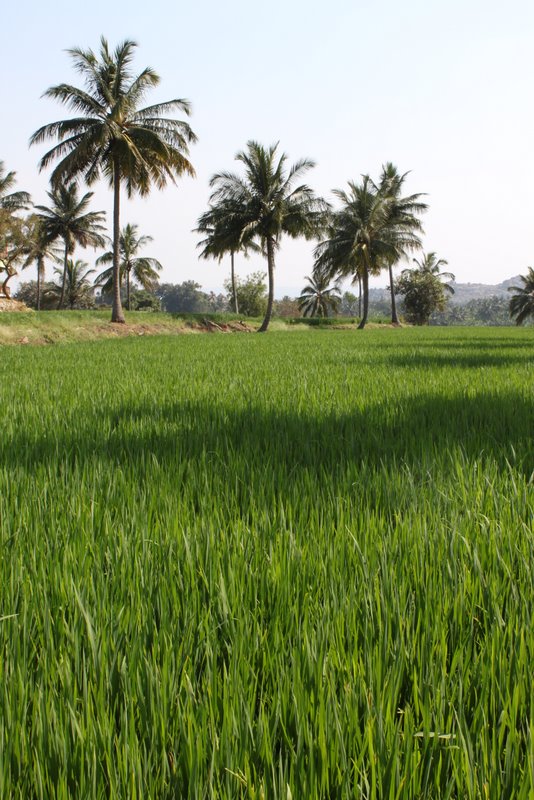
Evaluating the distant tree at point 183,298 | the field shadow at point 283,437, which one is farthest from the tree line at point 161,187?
the distant tree at point 183,298

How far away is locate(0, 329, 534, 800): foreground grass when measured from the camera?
721 mm

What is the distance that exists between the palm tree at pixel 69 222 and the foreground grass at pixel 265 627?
40.1 metres

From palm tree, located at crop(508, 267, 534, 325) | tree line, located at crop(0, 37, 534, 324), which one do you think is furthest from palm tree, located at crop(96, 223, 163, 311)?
palm tree, located at crop(508, 267, 534, 325)

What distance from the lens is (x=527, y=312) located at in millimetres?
59688

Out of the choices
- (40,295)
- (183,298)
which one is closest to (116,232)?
(40,295)

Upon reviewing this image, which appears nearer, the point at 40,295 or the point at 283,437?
the point at 283,437

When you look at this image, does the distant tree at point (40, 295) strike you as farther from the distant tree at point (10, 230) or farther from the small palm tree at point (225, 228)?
the small palm tree at point (225, 228)

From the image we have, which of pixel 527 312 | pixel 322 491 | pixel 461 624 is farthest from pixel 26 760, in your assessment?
pixel 527 312

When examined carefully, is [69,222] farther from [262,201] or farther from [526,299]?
[526,299]

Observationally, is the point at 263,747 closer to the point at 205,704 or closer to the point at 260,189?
the point at 205,704

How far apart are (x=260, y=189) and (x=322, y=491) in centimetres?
2832

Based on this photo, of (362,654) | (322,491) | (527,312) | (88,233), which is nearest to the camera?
(362,654)

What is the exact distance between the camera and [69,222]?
40500mm

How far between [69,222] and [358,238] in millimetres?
20134
